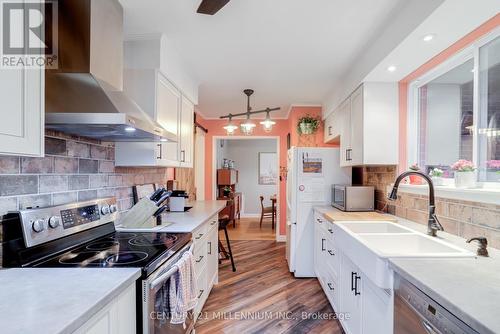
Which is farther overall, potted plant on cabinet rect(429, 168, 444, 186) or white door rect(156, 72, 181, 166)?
white door rect(156, 72, 181, 166)

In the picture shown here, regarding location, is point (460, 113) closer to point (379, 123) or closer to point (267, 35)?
point (379, 123)

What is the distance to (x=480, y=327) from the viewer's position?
77 cm

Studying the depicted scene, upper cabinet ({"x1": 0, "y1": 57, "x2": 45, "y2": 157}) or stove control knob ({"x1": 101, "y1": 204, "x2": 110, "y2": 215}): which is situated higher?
upper cabinet ({"x1": 0, "y1": 57, "x2": 45, "y2": 157})

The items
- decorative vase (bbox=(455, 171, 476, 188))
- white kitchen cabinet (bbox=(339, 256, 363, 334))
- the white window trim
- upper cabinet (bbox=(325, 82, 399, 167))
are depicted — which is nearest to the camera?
the white window trim

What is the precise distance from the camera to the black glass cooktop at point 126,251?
125 cm

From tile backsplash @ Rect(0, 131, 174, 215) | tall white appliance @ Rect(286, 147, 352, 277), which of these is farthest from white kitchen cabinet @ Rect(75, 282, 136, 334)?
tall white appliance @ Rect(286, 147, 352, 277)

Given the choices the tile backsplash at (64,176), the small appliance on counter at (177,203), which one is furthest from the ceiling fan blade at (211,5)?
the small appliance on counter at (177,203)

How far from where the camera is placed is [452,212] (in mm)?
1791

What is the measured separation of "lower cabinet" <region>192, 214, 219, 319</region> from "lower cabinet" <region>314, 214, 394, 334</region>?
1.16 meters

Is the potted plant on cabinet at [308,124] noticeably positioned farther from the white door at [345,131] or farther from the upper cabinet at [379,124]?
the upper cabinet at [379,124]

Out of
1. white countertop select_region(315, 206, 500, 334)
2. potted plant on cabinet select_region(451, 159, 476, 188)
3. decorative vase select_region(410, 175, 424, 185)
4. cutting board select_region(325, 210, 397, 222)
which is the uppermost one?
potted plant on cabinet select_region(451, 159, 476, 188)

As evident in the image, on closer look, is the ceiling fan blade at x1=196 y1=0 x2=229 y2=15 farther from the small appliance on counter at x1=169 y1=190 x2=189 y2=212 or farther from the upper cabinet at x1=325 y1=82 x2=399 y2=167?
the small appliance on counter at x1=169 y1=190 x2=189 y2=212

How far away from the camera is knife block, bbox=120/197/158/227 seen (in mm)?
2016
